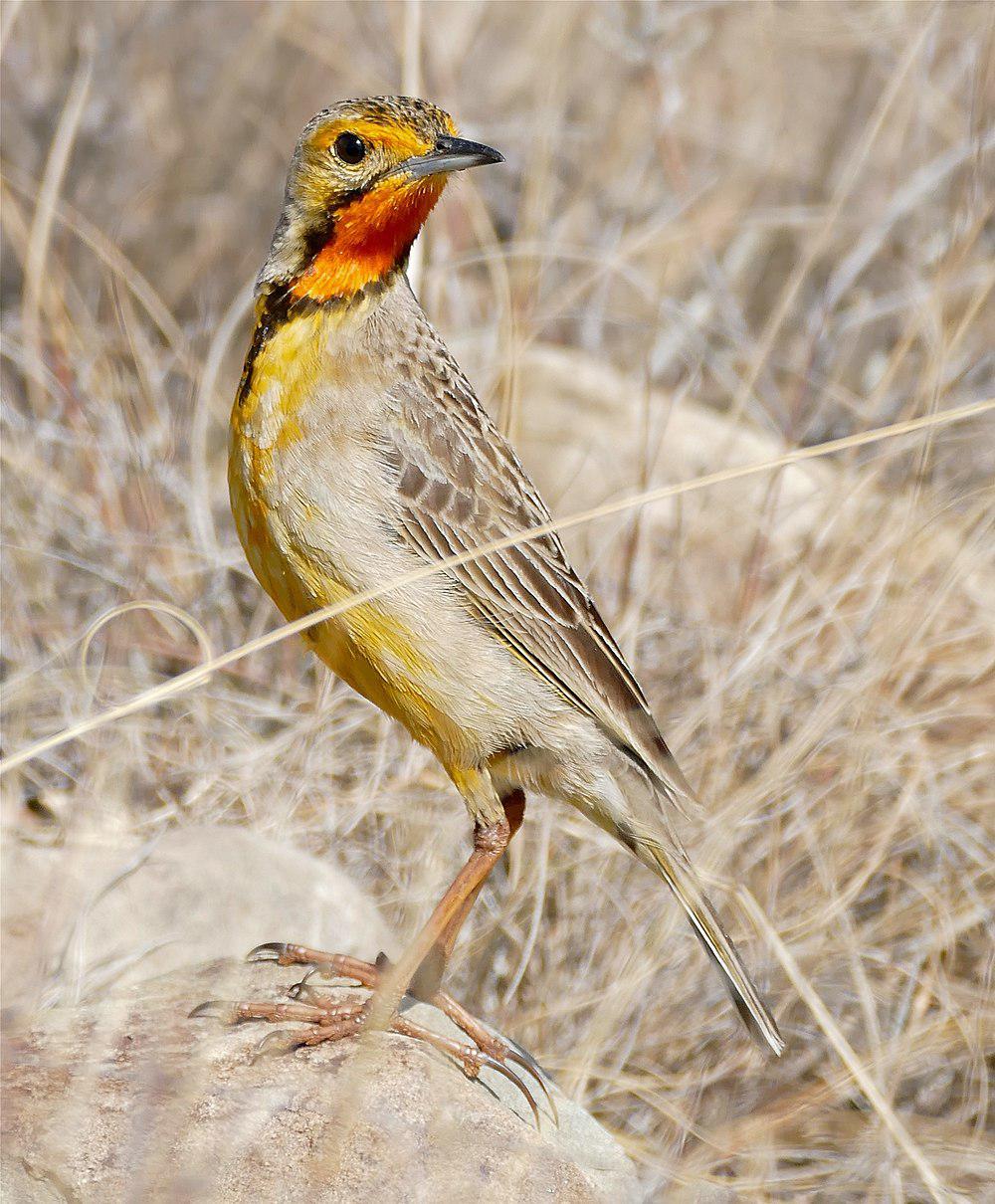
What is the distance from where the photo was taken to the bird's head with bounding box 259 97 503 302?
155 inches

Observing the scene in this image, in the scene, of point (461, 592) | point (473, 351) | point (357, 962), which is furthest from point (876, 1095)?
point (473, 351)

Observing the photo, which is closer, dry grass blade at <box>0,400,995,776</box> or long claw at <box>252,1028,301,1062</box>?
dry grass blade at <box>0,400,995,776</box>

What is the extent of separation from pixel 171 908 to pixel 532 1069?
4.16ft

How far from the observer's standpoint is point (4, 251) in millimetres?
8398

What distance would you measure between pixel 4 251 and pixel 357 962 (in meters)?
5.54

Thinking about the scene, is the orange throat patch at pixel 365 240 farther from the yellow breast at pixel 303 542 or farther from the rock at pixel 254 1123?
the rock at pixel 254 1123

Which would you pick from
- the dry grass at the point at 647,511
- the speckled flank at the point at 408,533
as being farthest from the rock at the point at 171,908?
the speckled flank at the point at 408,533

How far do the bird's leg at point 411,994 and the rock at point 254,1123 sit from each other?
5cm

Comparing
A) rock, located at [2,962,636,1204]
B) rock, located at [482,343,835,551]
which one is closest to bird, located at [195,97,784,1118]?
rock, located at [2,962,636,1204]

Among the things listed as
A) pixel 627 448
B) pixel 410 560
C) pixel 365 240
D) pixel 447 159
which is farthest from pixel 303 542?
pixel 627 448

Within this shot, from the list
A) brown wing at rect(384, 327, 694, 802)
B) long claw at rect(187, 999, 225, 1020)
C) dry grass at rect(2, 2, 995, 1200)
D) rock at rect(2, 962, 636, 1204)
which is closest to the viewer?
rock at rect(2, 962, 636, 1204)

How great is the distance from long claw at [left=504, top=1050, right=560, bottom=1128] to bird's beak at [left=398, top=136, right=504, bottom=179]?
217cm

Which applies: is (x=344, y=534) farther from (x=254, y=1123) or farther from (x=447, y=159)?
(x=254, y=1123)

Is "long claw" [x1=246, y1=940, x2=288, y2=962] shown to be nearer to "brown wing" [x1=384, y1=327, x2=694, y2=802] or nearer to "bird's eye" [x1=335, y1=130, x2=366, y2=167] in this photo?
"brown wing" [x1=384, y1=327, x2=694, y2=802]
